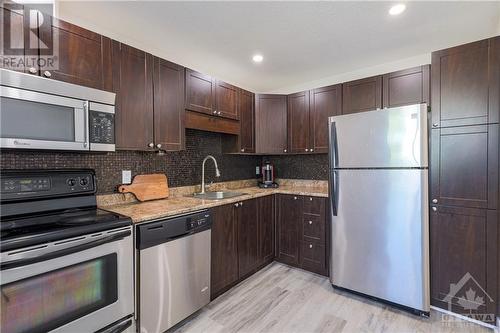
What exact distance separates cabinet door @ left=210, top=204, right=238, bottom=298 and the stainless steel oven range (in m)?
0.77

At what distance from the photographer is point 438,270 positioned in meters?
2.00

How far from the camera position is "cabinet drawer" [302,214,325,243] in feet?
8.71

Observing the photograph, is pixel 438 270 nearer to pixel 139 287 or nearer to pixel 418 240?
pixel 418 240

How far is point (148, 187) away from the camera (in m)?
2.22

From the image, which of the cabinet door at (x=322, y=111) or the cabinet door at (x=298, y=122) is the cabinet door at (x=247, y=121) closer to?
the cabinet door at (x=298, y=122)

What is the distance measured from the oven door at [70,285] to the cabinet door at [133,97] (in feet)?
2.55

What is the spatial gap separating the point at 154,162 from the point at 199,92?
0.86 metres

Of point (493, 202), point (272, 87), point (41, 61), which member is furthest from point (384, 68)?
point (41, 61)

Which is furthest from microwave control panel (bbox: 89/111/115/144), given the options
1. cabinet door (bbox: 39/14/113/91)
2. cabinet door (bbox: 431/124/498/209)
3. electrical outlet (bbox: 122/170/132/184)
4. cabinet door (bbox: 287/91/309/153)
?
cabinet door (bbox: 431/124/498/209)

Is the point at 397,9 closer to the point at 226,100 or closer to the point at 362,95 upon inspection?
the point at 362,95

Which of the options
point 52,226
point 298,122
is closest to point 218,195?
point 298,122

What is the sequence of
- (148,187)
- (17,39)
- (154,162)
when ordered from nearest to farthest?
(17,39) → (148,187) → (154,162)

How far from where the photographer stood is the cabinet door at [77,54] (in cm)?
147

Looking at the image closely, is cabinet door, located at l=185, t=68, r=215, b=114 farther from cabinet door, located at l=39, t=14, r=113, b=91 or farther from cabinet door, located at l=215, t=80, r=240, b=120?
cabinet door, located at l=39, t=14, r=113, b=91
